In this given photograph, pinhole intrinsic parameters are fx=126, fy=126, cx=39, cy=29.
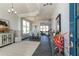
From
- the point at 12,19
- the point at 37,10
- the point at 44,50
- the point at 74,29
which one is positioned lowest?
the point at 44,50

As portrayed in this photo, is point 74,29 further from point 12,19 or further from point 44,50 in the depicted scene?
point 12,19

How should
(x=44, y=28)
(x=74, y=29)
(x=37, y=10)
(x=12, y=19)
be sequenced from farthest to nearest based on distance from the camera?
1. (x=12, y=19)
2. (x=37, y=10)
3. (x=44, y=28)
4. (x=74, y=29)

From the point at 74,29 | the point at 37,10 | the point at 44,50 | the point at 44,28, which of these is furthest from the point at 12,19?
the point at 74,29

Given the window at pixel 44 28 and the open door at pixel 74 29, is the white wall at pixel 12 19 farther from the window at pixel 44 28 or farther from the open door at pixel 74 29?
the open door at pixel 74 29

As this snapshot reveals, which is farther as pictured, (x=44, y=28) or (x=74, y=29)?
(x=44, y=28)

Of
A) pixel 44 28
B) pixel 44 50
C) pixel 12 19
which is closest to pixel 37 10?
pixel 44 28

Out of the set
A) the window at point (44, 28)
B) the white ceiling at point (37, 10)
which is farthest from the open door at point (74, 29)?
the white ceiling at point (37, 10)

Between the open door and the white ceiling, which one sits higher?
the white ceiling

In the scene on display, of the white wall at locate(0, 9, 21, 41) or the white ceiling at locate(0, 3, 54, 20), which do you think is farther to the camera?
the white wall at locate(0, 9, 21, 41)

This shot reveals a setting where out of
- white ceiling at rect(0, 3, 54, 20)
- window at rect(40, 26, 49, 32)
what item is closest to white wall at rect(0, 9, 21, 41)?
white ceiling at rect(0, 3, 54, 20)

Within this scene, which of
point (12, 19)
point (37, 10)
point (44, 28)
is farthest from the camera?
point (12, 19)

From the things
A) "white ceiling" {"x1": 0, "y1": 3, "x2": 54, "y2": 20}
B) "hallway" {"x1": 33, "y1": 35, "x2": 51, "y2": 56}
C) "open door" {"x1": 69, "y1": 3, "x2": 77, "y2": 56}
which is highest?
"white ceiling" {"x1": 0, "y1": 3, "x2": 54, "y2": 20}

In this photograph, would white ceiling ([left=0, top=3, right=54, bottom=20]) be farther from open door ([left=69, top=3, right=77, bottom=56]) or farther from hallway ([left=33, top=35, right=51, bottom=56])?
open door ([left=69, top=3, right=77, bottom=56])

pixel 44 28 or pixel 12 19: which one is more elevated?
pixel 12 19
